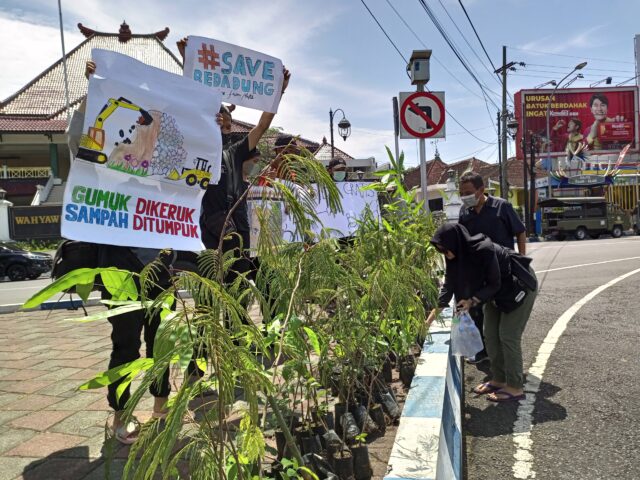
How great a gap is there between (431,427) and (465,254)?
1661 millimetres

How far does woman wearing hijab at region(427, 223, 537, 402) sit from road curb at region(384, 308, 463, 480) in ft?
1.39

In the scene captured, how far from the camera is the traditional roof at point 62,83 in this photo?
27.6 m

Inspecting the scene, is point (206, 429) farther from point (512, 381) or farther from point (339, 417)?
point (512, 381)

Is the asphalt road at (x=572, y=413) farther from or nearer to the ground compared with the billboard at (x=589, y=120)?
nearer to the ground

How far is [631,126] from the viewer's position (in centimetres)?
4572

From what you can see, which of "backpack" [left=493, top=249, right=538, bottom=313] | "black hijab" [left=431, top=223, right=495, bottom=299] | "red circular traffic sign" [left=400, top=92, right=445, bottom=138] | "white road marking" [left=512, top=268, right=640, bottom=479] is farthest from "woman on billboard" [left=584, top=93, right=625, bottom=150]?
"black hijab" [left=431, top=223, right=495, bottom=299]

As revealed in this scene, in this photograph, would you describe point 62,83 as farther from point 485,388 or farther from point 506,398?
point 506,398

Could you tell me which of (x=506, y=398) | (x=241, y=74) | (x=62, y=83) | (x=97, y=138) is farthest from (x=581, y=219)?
(x=62, y=83)

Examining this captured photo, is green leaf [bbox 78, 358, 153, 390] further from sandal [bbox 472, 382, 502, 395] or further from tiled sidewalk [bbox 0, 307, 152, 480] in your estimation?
sandal [bbox 472, 382, 502, 395]

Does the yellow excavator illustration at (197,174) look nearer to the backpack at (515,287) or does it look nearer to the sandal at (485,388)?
the backpack at (515,287)

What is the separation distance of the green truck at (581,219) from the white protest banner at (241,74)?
25781mm

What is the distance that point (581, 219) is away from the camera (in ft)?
84.9

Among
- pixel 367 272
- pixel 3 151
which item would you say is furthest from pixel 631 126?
pixel 367 272

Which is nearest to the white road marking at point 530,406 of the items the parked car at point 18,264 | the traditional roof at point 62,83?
the parked car at point 18,264
